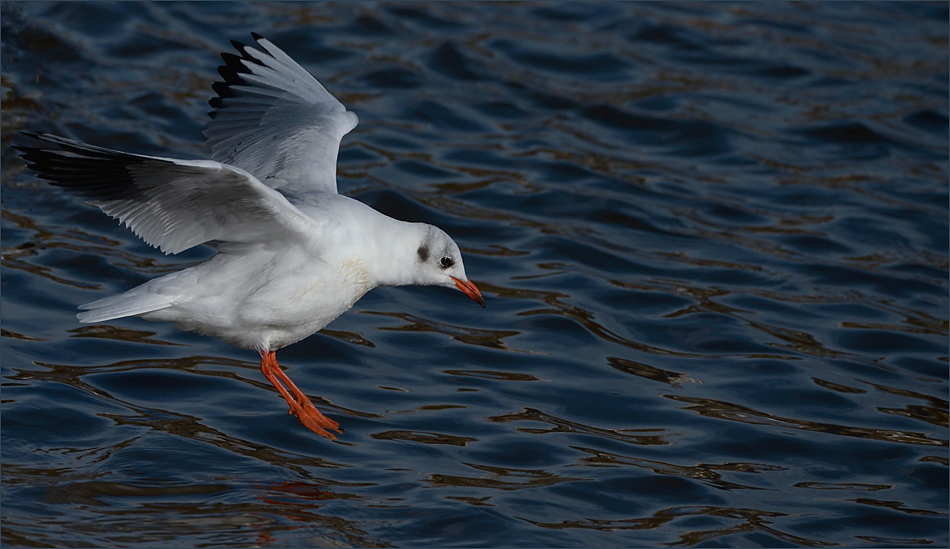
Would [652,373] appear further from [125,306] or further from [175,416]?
[125,306]

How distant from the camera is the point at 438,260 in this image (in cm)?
657

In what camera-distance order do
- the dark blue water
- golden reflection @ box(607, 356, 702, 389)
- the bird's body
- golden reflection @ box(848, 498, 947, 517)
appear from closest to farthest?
the bird's body, the dark blue water, golden reflection @ box(848, 498, 947, 517), golden reflection @ box(607, 356, 702, 389)

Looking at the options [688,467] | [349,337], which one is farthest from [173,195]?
[688,467]

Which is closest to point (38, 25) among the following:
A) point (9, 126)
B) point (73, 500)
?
point (9, 126)

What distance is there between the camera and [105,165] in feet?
18.7

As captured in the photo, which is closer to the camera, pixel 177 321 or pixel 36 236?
pixel 177 321

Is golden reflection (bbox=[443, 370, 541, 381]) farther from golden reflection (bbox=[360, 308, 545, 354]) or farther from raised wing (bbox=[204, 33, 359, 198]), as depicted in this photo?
raised wing (bbox=[204, 33, 359, 198])

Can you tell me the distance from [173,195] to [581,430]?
2927 millimetres

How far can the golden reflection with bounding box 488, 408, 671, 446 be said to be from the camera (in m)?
7.39

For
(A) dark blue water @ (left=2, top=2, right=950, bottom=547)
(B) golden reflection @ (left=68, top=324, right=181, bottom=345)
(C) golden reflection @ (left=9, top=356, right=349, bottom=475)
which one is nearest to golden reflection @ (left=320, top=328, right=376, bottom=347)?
(A) dark blue water @ (left=2, top=2, right=950, bottom=547)

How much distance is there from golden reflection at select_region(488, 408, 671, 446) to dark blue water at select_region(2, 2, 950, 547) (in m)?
0.03

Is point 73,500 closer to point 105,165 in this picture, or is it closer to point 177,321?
point 177,321

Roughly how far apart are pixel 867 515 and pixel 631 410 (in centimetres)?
161

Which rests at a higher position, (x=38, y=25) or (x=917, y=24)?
(x=917, y=24)
